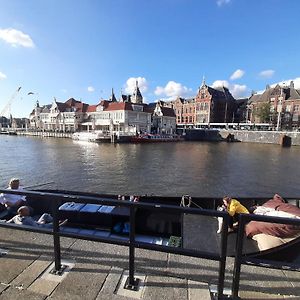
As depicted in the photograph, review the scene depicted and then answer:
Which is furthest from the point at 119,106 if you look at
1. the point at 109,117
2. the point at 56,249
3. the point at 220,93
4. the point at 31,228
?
the point at 56,249

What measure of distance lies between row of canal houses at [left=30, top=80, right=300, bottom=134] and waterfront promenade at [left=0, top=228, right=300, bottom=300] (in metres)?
77.1

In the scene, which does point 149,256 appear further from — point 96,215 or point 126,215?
point 96,215

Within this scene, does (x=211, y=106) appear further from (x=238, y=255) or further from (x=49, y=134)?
(x=238, y=255)

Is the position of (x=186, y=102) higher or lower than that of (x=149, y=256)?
higher

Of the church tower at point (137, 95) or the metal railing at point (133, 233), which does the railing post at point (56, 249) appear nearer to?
the metal railing at point (133, 233)

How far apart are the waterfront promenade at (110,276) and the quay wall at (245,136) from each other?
A: 248 feet

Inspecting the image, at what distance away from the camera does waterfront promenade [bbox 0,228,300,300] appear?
130 inches

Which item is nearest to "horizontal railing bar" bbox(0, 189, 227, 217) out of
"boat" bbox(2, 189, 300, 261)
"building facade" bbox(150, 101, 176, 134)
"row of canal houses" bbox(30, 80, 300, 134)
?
"boat" bbox(2, 189, 300, 261)

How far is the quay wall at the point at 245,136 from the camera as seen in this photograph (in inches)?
2785

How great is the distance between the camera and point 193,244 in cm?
772

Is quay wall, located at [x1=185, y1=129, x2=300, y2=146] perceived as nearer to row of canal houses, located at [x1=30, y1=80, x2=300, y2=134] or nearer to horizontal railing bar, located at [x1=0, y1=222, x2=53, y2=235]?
row of canal houses, located at [x1=30, y1=80, x2=300, y2=134]

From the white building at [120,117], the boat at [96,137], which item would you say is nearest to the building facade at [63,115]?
the white building at [120,117]

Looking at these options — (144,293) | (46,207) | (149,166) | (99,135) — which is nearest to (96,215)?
(46,207)

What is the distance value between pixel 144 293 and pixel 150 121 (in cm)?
8889
